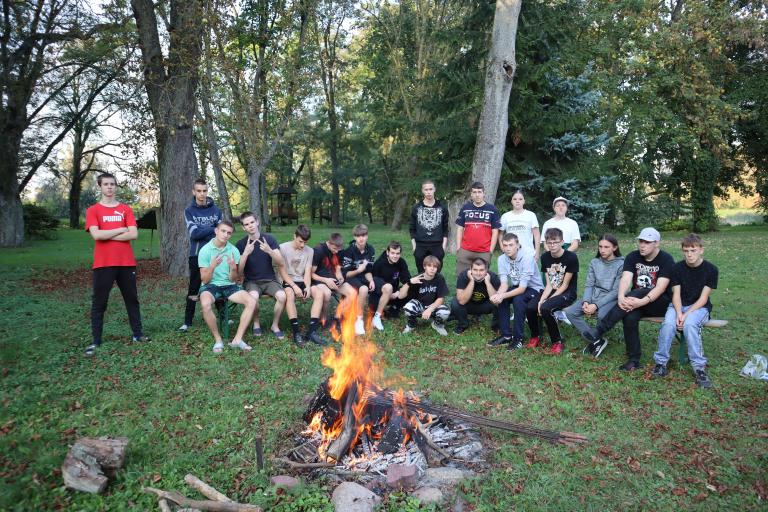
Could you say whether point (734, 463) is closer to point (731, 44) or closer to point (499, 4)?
point (499, 4)

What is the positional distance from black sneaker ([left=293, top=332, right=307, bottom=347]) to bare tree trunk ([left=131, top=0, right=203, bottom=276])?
5.80 m

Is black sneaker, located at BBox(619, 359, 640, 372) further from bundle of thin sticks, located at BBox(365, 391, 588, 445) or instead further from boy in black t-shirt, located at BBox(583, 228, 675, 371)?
bundle of thin sticks, located at BBox(365, 391, 588, 445)

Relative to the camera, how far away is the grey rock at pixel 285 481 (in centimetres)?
310

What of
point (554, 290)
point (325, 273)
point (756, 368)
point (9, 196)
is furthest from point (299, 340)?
point (9, 196)

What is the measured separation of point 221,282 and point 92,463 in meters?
3.20

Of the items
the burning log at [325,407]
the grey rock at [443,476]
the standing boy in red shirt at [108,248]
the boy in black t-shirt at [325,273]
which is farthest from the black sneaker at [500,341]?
the standing boy in red shirt at [108,248]

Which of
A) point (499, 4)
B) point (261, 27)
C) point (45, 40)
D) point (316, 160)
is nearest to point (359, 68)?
point (316, 160)

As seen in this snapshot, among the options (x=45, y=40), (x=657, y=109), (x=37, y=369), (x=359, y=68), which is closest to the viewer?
(x=37, y=369)

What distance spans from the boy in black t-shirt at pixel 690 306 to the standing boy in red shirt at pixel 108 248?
583cm

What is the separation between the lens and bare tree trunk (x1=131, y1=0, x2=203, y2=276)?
32.7 feet

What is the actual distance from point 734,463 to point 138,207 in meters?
40.0

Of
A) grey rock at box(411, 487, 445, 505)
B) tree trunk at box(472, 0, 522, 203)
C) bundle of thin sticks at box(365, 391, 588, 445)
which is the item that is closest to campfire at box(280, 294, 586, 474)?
bundle of thin sticks at box(365, 391, 588, 445)

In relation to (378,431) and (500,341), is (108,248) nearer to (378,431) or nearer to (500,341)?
(378,431)

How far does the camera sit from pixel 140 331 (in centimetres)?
612
